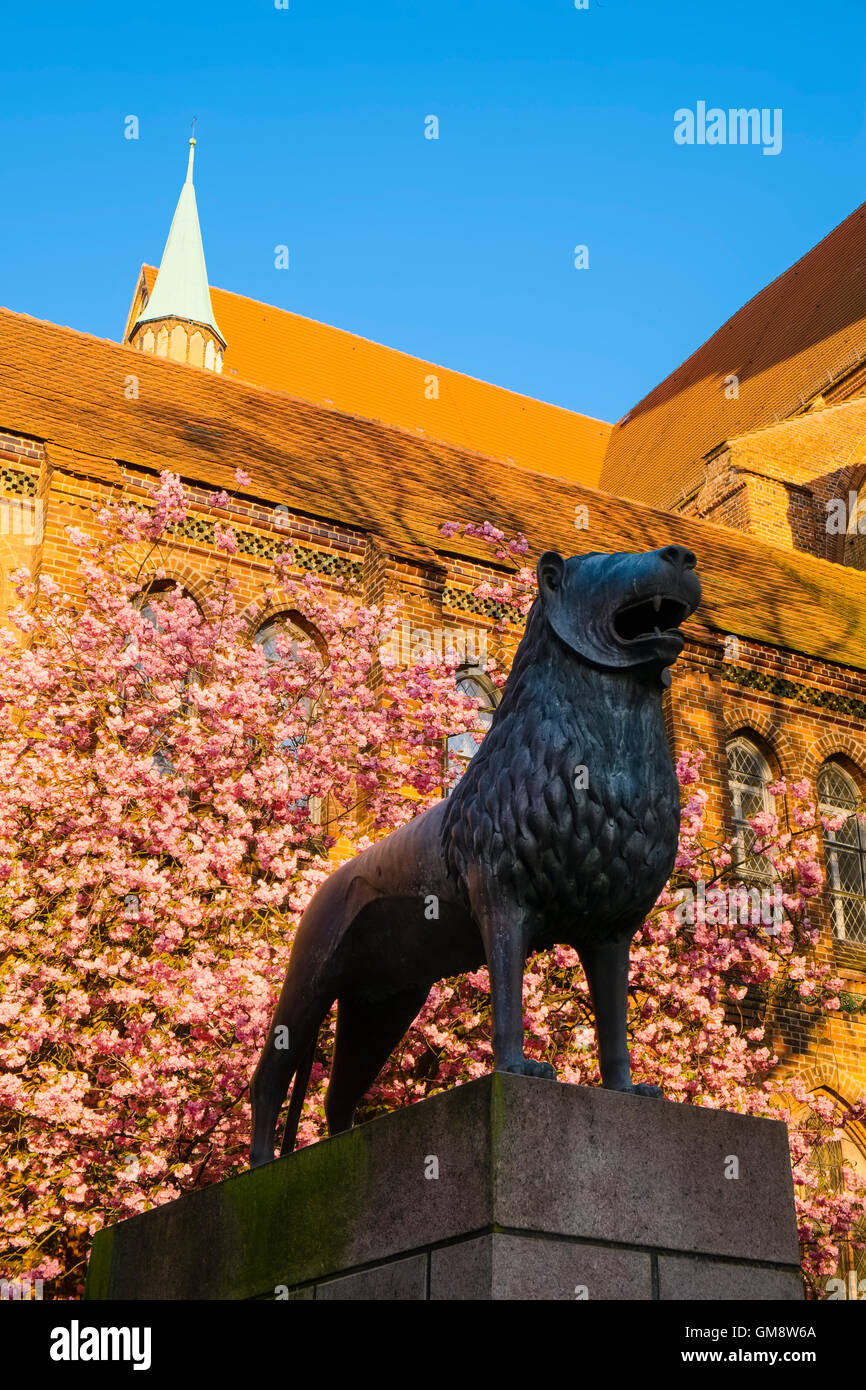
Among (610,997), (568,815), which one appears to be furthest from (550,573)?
(610,997)

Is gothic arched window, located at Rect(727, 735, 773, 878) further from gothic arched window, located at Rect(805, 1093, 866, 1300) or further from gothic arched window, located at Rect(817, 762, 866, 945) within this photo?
gothic arched window, located at Rect(805, 1093, 866, 1300)

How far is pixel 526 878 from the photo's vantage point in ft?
13.2

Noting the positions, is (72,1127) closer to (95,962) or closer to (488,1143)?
(95,962)

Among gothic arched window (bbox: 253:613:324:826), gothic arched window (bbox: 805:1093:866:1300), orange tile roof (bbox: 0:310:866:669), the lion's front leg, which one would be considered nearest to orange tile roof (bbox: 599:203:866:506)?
orange tile roof (bbox: 0:310:866:669)

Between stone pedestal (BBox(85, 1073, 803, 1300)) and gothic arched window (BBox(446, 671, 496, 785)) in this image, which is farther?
gothic arched window (BBox(446, 671, 496, 785))

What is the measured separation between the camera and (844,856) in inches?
760

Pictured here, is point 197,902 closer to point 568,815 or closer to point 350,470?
point 568,815

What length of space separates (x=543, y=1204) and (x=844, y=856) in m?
16.6

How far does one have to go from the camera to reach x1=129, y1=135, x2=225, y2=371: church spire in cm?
3800

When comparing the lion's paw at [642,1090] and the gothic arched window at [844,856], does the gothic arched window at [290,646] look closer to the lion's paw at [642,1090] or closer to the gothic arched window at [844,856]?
the gothic arched window at [844,856]

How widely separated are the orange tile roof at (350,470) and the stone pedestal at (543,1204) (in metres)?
12.3

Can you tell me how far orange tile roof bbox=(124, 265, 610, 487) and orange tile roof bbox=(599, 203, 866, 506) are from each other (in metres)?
1.72
